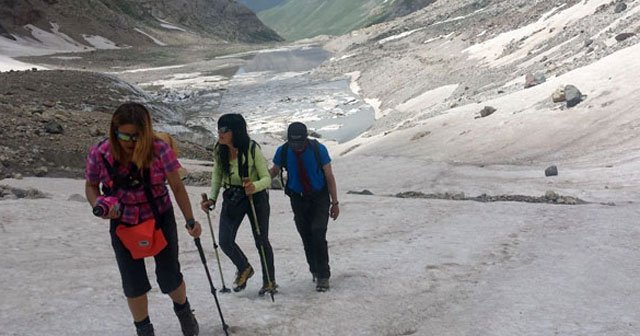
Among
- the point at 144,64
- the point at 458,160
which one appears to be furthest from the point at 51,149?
the point at 144,64

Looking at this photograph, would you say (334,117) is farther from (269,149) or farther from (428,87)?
(269,149)

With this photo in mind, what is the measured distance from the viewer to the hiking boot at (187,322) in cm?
510

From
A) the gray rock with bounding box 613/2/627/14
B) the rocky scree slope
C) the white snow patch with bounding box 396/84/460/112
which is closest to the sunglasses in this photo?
the gray rock with bounding box 613/2/627/14

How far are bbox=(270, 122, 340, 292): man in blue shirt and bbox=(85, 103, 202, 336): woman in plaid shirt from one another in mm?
1718

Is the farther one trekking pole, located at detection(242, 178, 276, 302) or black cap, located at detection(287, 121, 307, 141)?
black cap, located at detection(287, 121, 307, 141)

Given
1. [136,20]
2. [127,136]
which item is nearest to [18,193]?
[127,136]

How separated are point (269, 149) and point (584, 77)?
12418 millimetres

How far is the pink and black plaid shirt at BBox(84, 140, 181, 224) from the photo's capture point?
4.51 m

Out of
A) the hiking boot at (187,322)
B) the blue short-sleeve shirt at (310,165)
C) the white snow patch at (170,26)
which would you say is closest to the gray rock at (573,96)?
the blue short-sleeve shirt at (310,165)

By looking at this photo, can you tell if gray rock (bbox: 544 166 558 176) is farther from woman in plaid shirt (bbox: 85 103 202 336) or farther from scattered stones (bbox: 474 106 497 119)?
woman in plaid shirt (bbox: 85 103 202 336)

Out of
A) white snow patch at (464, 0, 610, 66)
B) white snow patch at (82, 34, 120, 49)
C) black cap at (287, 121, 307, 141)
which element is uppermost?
white snow patch at (82, 34, 120, 49)

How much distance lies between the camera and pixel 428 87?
1430 inches

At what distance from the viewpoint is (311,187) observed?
6457 mm

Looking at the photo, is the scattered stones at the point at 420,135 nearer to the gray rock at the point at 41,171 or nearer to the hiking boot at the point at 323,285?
the gray rock at the point at 41,171
